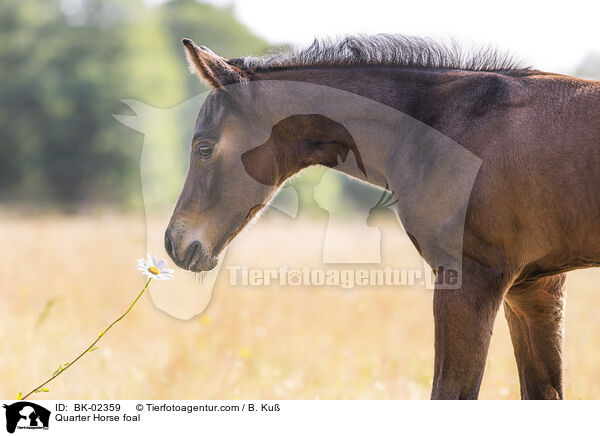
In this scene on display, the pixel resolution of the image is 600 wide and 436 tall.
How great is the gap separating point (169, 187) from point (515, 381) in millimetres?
22888

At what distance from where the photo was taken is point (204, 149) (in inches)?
134

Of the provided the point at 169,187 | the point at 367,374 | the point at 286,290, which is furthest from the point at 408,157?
the point at 169,187

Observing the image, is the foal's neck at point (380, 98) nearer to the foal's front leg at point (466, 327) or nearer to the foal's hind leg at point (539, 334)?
the foal's front leg at point (466, 327)

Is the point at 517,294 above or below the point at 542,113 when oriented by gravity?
below

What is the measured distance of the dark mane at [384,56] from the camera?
11.5 ft

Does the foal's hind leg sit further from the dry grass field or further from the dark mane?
the dark mane

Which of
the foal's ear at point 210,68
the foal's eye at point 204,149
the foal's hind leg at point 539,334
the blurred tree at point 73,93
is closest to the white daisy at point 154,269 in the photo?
the foal's eye at point 204,149

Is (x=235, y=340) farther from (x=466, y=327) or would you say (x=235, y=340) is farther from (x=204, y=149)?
(x=466, y=327)

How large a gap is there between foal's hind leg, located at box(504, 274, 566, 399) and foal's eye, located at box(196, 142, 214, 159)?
1803mm

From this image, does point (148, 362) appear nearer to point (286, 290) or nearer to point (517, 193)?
point (286, 290)

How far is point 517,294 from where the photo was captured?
11.2 feet
